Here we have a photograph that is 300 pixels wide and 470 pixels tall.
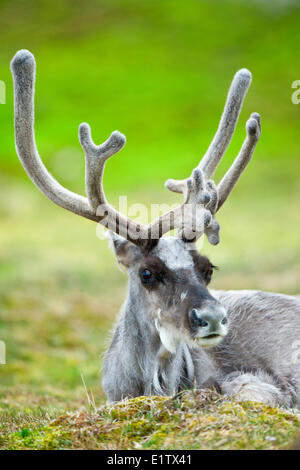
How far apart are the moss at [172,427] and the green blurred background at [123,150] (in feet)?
7.79

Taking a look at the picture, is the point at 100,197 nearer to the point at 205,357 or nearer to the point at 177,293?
the point at 177,293

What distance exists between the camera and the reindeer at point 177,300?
6691mm

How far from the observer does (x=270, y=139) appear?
69.2m

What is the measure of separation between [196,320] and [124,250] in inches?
58.9

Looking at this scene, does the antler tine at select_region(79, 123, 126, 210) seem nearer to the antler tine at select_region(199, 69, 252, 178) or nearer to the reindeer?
the reindeer

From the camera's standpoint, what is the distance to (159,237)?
712 centimetres

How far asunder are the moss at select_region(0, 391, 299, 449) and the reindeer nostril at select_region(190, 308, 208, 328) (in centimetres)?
67

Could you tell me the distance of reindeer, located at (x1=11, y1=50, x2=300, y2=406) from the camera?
22.0ft

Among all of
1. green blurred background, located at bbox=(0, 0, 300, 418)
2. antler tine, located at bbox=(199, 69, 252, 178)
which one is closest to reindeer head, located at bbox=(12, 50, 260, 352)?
antler tine, located at bbox=(199, 69, 252, 178)

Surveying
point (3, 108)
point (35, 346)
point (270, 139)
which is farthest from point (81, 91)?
point (35, 346)

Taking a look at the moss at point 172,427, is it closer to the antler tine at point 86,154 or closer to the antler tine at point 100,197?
the antler tine at point 100,197

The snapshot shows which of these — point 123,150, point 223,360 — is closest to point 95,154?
point 223,360
